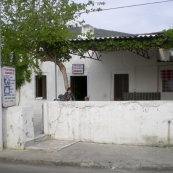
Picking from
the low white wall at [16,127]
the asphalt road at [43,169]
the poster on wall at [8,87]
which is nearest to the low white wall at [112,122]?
the low white wall at [16,127]

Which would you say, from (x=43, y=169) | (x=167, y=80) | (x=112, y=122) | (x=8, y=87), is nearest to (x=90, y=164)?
(x=43, y=169)

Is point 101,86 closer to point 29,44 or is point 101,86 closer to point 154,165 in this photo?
point 29,44

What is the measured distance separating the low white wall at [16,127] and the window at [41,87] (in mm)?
8752

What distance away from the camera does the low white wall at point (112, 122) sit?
9.40m

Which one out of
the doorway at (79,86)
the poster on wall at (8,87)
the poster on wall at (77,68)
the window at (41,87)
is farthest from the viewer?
the window at (41,87)

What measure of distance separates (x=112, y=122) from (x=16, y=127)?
279 centimetres

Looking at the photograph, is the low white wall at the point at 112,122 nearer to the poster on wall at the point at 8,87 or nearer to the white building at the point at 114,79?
the poster on wall at the point at 8,87

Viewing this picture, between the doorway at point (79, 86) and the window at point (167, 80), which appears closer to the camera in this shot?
the window at point (167, 80)

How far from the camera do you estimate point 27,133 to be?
31.5 ft

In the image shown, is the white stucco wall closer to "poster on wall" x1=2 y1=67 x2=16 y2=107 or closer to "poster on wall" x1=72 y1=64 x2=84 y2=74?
"poster on wall" x1=72 y1=64 x2=84 y2=74

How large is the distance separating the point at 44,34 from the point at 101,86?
19.4 feet

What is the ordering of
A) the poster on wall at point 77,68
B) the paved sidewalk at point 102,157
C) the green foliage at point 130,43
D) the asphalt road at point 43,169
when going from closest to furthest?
the asphalt road at point 43,169 → the paved sidewalk at point 102,157 → the green foliage at point 130,43 → the poster on wall at point 77,68

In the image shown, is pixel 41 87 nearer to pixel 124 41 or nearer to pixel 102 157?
pixel 124 41

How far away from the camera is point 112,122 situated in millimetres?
9852
